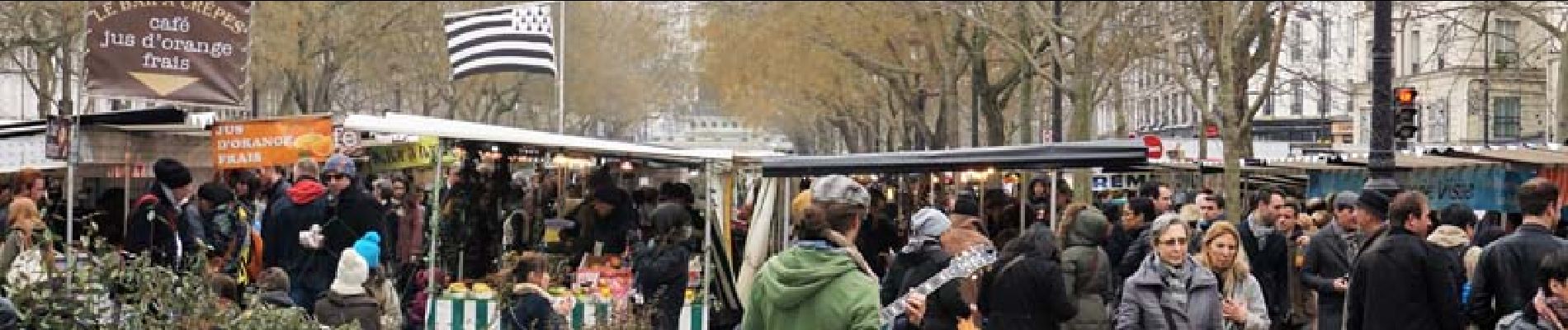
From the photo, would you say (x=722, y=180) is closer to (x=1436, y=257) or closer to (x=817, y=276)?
(x=1436, y=257)

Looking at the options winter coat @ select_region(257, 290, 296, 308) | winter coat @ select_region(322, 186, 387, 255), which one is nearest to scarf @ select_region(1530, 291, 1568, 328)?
winter coat @ select_region(257, 290, 296, 308)

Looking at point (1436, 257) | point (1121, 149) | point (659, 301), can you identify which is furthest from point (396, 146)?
point (1436, 257)

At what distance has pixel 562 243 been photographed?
46.6ft

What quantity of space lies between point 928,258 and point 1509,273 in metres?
2.66

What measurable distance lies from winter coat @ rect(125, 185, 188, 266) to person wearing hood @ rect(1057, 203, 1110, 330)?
5.49 meters

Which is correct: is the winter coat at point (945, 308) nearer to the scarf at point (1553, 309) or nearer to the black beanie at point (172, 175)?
the scarf at point (1553, 309)

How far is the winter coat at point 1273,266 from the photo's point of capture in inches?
529

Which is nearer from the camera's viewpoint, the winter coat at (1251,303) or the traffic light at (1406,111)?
the winter coat at (1251,303)

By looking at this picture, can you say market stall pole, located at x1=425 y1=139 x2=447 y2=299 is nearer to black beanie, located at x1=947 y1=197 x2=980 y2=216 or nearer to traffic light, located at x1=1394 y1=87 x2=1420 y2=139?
black beanie, located at x1=947 y1=197 x2=980 y2=216

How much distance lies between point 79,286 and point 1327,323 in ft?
23.5

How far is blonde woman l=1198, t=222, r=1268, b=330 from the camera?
10.0 meters

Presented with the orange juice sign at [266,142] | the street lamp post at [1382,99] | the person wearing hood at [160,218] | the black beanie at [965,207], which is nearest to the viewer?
the black beanie at [965,207]

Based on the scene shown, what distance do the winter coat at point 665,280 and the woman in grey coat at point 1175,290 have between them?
4.28 meters

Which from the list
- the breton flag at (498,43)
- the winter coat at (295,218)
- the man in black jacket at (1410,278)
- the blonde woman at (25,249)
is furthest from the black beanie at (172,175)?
the breton flag at (498,43)
